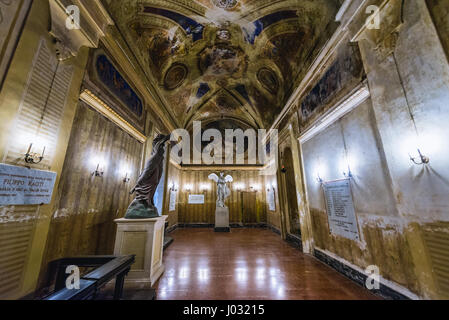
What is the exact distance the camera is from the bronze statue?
3417 mm

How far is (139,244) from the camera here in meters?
3.22

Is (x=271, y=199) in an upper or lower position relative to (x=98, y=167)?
lower

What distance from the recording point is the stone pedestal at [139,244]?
3.11 meters

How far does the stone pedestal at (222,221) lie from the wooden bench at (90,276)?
22.6 ft

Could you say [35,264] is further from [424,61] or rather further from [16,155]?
[424,61]

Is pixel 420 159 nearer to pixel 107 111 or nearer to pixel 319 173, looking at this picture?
pixel 319 173

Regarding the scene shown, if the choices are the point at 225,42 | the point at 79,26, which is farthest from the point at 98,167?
the point at 225,42

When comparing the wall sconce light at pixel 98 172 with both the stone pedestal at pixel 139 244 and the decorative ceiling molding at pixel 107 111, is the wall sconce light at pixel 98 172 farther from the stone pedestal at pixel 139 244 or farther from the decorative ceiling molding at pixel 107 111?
the decorative ceiling molding at pixel 107 111

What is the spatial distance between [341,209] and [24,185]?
575 centimetres

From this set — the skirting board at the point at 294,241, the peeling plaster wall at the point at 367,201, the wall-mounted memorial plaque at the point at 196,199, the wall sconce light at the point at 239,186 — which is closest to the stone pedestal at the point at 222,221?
the wall-mounted memorial plaque at the point at 196,199

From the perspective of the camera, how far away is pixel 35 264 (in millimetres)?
2275

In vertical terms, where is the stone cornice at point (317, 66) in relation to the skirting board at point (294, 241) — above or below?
above

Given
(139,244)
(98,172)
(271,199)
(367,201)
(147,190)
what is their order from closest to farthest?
(367,201) → (139,244) → (98,172) → (147,190) → (271,199)
